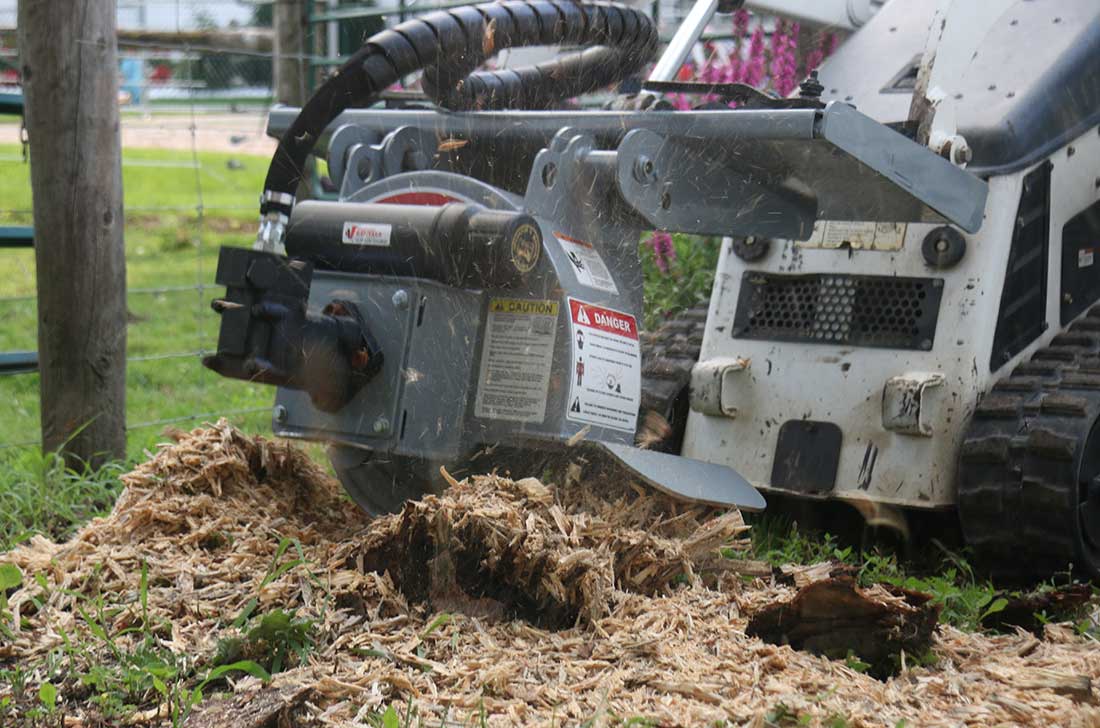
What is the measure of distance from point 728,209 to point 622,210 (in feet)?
0.92

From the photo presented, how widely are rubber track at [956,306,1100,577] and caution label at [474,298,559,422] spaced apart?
1133mm

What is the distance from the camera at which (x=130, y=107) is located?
546 inches

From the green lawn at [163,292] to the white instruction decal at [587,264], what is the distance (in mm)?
1970

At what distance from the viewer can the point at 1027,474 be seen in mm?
3354

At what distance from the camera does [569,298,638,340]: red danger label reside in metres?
3.14

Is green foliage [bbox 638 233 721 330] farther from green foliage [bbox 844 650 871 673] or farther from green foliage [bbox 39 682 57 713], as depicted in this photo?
green foliage [bbox 39 682 57 713]

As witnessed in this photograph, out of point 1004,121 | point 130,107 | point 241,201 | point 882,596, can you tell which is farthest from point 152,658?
point 130,107

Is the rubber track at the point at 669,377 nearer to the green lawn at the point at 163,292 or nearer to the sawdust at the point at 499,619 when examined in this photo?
the sawdust at the point at 499,619

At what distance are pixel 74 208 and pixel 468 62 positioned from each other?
1548 millimetres

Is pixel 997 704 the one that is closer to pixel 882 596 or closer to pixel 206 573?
pixel 882 596

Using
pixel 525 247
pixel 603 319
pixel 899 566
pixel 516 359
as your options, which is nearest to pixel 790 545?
pixel 899 566

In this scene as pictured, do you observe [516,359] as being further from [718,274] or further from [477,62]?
[718,274]

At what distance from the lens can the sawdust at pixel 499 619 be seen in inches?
92.2

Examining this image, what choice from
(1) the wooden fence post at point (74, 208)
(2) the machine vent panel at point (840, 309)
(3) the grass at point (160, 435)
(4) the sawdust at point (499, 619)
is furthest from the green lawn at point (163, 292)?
(2) the machine vent panel at point (840, 309)
